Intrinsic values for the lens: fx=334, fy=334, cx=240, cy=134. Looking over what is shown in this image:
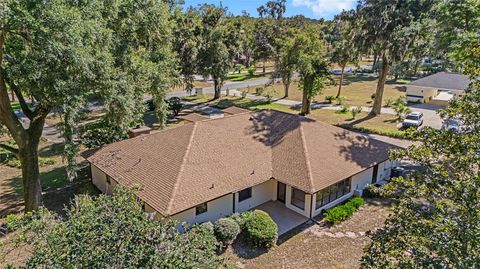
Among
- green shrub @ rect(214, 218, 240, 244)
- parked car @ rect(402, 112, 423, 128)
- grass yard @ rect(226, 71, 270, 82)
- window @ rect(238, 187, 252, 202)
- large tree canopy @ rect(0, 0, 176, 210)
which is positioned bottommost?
green shrub @ rect(214, 218, 240, 244)

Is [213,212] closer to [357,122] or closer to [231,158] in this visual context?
[231,158]

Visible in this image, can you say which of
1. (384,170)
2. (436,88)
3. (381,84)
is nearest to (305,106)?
(381,84)

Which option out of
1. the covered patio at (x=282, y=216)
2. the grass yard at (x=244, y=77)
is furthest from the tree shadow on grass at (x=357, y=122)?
the grass yard at (x=244, y=77)

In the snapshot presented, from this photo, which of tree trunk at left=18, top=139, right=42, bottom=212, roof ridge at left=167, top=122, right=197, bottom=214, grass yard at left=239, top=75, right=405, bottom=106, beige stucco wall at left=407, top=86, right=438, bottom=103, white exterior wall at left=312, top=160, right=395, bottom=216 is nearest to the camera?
roof ridge at left=167, top=122, right=197, bottom=214

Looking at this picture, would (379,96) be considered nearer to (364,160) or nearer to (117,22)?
(364,160)

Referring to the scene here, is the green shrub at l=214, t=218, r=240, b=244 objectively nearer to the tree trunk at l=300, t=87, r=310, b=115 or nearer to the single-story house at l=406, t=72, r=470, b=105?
the tree trunk at l=300, t=87, r=310, b=115

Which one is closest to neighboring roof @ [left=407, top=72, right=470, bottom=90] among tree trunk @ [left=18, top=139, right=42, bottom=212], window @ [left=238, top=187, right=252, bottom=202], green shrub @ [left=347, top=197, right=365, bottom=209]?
green shrub @ [left=347, top=197, right=365, bottom=209]

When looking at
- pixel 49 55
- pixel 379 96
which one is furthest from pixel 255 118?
pixel 379 96

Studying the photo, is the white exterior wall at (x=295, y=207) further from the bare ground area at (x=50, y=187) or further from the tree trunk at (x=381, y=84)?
the tree trunk at (x=381, y=84)

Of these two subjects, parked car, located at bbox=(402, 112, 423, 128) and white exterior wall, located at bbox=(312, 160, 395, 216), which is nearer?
→ white exterior wall, located at bbox=(312, 160, 395, 216)
